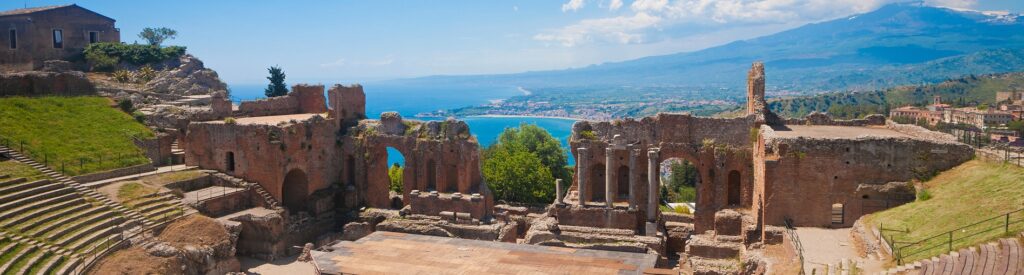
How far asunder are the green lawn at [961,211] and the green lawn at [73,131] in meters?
28.7

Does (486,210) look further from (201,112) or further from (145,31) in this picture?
(145,31)

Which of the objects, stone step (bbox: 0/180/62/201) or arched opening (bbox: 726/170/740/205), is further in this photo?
arched opening (bbox: 726/170/740/205)

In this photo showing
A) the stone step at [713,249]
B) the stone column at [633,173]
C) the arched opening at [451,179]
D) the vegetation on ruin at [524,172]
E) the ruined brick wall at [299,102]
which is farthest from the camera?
the vegetation on ruin at [524,172]

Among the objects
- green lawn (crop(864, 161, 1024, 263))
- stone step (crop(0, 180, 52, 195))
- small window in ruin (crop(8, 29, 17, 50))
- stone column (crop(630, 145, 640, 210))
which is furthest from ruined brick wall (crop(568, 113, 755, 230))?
small window in ruin (crop(8, 29, 17, 50))

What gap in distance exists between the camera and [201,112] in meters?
33.5

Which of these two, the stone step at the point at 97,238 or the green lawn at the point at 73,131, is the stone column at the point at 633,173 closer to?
the stone step at the point at 97,238

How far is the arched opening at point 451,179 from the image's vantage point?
3219 cm

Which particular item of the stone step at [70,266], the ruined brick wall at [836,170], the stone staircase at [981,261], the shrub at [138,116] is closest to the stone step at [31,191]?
the stone step at [70,266]

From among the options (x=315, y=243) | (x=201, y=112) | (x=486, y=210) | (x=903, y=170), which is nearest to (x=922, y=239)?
(x=903, y=170)

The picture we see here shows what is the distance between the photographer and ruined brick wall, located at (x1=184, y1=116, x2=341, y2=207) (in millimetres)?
30734

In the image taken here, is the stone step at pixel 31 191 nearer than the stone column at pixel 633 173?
Yes

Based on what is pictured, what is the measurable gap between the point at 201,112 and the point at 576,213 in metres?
18.1

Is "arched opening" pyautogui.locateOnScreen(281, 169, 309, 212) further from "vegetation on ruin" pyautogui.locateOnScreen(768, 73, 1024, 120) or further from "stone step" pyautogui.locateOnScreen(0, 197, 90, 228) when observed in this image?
"vegetation on ruin" pyautogui.locateOnScreen(768, 73, 1024, 120)

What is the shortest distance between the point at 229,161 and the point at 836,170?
80.4ft
